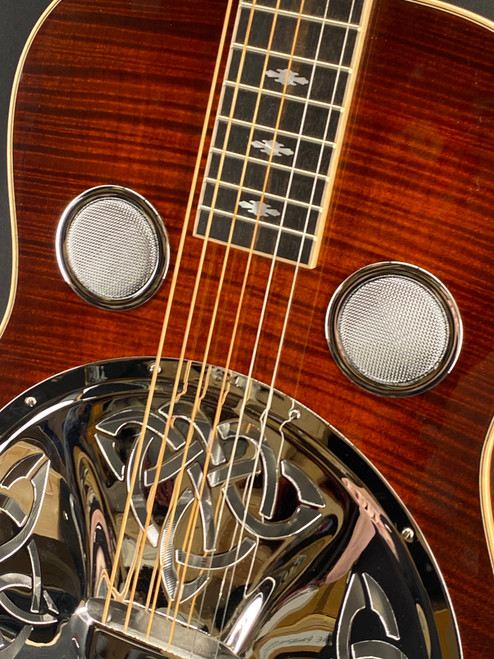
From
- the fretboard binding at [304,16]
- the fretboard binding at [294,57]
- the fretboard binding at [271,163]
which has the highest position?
the fretboard binding at [304,16]

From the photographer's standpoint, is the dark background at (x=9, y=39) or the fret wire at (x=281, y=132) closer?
the fret wire at (x=281, y=132)

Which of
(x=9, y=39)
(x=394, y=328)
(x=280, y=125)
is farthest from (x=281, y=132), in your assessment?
(x=9, y=39)

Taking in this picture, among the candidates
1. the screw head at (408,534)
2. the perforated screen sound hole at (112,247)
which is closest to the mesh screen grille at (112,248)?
the perforated screen sound hole at (112,247)

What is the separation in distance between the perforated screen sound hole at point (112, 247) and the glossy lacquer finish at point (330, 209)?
1cm

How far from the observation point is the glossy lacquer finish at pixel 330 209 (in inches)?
22.3

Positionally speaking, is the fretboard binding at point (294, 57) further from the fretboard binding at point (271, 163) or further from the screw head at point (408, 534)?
the screw head at point (408, 534)

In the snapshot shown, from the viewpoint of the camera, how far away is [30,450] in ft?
2.22

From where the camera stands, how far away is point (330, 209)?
0.59m

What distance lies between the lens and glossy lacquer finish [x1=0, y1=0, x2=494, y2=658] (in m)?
0.57

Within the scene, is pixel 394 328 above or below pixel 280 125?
below

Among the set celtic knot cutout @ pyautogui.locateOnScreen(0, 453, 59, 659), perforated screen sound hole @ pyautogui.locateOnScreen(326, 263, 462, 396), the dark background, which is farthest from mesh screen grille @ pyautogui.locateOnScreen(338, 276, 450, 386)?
the dark background

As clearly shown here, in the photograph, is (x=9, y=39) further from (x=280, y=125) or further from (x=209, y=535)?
(x=209, y=535)

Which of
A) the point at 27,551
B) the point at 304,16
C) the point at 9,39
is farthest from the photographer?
the point at 9,39

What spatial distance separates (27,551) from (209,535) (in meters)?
0.17
